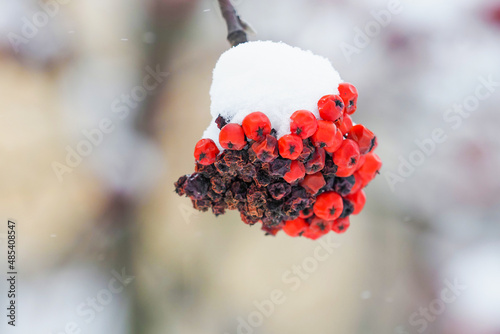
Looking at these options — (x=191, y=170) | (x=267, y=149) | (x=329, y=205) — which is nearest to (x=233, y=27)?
(x=267, y=149)

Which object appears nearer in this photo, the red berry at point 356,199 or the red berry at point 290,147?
the red berry at point 290,147

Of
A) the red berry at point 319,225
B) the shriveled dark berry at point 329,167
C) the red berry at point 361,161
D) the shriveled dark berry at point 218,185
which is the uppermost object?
the red berry at point 361,161

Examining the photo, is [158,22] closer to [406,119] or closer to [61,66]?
[61,66]

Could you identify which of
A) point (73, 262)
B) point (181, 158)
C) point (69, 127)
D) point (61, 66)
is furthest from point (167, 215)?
point (61, 66)

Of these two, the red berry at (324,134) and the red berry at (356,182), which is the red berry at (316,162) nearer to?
the red berry at (324,134)

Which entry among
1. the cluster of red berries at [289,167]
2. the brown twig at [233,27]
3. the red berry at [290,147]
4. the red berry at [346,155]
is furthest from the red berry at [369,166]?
the brown twig at [233,27]

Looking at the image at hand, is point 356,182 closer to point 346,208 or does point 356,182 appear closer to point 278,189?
point 346,208
